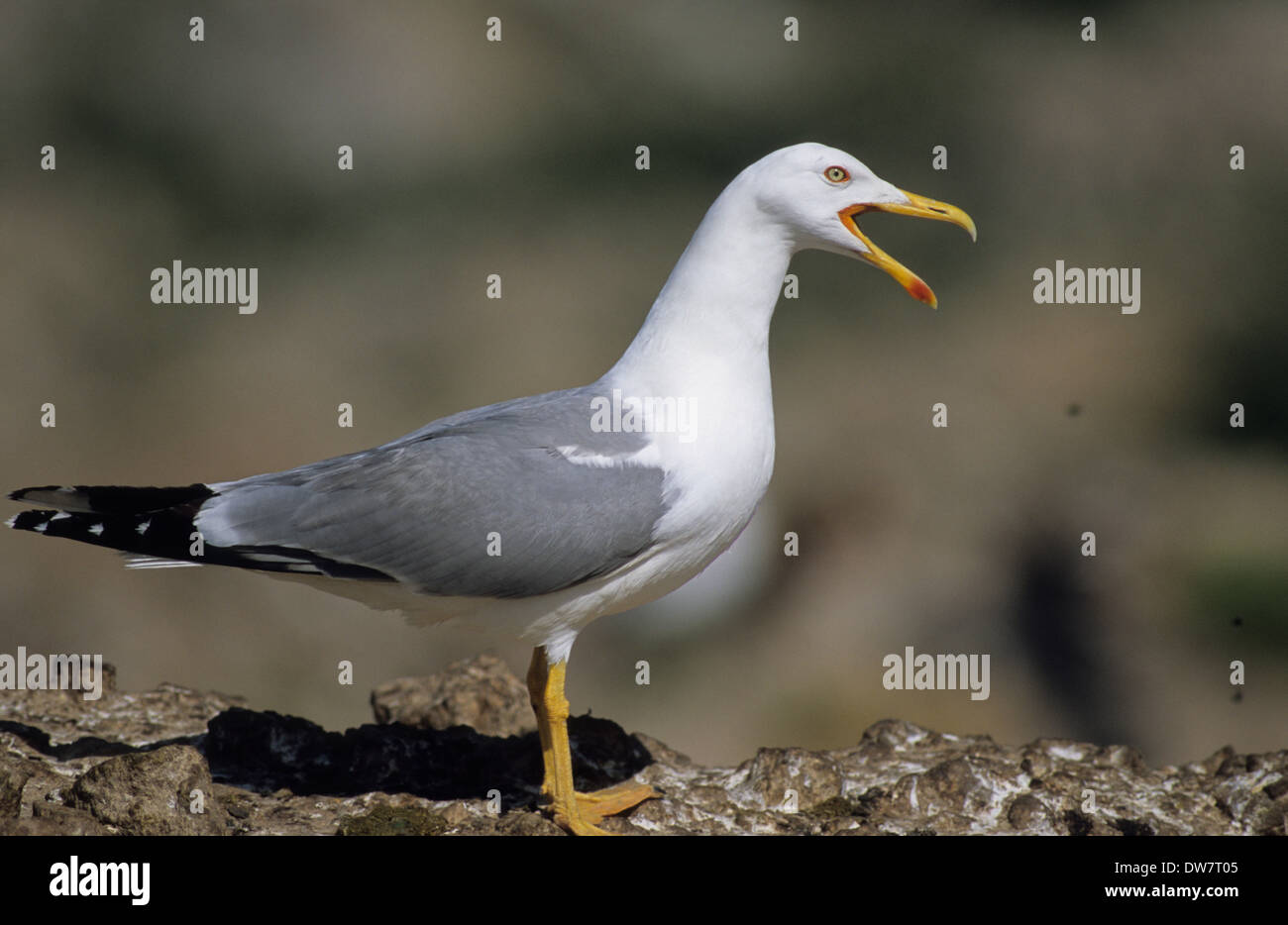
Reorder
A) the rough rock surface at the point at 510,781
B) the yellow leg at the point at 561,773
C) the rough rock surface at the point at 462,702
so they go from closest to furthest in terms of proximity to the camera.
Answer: the rough rock surface at the point at 510,781
the yellow leg at the point at 561,773
the rough rock surface at the point at 462,702

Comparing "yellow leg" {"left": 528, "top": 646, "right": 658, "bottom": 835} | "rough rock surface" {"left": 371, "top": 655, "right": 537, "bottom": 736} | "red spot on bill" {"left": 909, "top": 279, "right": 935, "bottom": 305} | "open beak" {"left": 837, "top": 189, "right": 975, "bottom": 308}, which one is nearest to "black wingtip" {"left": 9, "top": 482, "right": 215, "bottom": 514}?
"yellow leg" {"left": 528, "top": 646, "right": 658, "bottom": 835}

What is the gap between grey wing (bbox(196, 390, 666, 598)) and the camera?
4.90 m

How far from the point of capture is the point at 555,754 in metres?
5.16

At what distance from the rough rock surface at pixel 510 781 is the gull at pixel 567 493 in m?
0.41

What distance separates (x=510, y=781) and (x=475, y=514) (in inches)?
49.9

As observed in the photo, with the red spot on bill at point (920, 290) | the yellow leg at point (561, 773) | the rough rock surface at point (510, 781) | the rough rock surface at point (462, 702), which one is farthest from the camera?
the rough rock surface at point (462, 702)

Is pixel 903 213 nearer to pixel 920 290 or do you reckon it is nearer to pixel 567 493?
pixel 920 290

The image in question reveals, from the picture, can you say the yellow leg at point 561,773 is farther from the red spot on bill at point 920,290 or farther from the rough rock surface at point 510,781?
the red spot on bill at point 920,290

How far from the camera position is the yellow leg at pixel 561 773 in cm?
506

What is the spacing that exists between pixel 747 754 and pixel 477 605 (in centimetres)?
510

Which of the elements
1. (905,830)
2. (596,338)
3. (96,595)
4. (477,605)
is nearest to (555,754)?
(477,605)

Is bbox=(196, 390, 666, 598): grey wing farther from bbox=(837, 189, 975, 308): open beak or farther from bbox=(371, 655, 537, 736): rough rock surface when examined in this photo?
bbox=(371, 655, 537, 736): rough rock surface

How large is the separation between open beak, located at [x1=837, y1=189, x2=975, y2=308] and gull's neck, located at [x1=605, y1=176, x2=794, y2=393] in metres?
0.26

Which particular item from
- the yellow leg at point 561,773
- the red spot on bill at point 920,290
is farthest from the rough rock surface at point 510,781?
the red spot on bill at point 920,290
